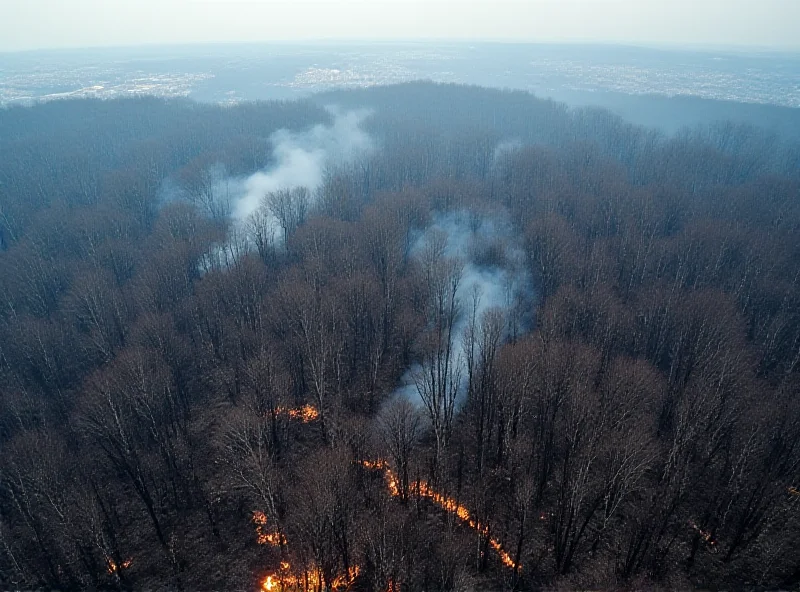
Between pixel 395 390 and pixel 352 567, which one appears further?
pixel 395 390

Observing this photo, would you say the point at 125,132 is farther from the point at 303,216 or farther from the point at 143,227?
the point at 303,216

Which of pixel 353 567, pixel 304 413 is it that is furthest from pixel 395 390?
pixel 353 567

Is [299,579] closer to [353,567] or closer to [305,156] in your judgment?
[353,567]

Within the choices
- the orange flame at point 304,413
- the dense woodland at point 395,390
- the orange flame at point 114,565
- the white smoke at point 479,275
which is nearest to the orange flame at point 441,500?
the dense woodland at point 395,390

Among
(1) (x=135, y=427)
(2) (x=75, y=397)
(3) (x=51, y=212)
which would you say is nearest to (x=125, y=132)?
(3) (x=51, y=212)

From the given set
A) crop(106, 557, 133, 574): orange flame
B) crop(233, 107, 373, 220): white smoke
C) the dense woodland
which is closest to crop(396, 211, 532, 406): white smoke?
the dense woodland

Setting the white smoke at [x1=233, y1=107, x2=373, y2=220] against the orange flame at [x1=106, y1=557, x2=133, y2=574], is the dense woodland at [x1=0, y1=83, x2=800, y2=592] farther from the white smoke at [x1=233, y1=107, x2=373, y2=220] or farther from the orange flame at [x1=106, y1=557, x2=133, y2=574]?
the white smoke at [x1=233, y1=107, x2=373, y2=220]

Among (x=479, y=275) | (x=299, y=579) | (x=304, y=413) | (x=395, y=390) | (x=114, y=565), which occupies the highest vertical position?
(x=479, y=275)
